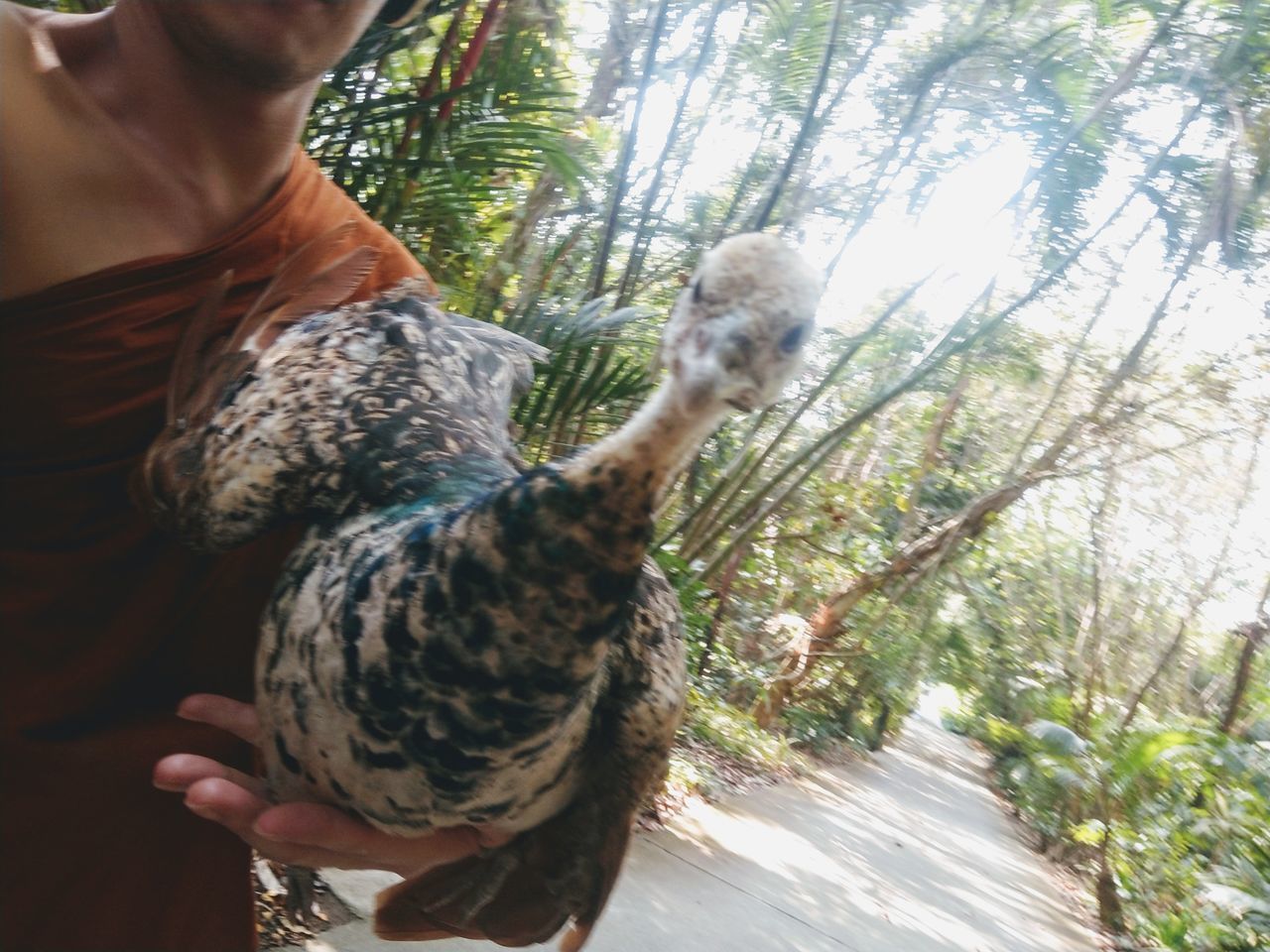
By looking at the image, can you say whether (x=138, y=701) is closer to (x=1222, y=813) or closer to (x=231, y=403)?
(x=231, y=403)

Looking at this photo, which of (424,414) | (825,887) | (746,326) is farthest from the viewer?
(825,887)

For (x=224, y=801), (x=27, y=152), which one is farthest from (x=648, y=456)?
(x=27, y=152)

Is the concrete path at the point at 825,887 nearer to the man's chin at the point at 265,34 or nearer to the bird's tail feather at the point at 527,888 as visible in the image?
the bird's tail feather at the point at 527,888

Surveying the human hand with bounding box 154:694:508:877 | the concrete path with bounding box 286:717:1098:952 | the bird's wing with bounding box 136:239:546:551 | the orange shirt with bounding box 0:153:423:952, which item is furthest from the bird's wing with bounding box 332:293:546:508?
the concrete path with bounding box 286:717:1098:952

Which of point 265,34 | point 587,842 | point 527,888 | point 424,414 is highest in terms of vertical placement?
point 265,34

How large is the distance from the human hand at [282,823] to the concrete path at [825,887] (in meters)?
1.78

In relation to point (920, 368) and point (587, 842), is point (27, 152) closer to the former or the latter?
point (587, 842)

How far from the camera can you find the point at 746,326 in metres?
0.73

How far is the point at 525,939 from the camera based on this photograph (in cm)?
120

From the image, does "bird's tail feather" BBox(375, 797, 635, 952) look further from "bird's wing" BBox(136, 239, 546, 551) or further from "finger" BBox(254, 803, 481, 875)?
"bird's wing" BBox(136, 239, 546, 551)

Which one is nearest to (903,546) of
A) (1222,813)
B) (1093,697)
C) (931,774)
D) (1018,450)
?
(1018,450)

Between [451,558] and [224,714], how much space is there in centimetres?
48

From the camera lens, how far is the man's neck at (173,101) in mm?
1091

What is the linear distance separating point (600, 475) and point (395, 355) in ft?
1.94
